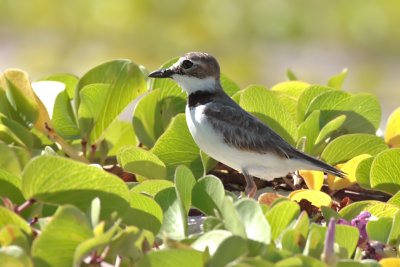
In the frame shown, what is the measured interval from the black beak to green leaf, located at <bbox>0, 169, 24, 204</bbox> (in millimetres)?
1007

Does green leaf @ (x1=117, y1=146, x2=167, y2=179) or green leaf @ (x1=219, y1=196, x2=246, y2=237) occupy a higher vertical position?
green leaf @ (x1=219, y1=196, x2=246, y2=237)

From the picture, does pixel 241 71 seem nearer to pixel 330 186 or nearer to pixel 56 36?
pixel 56 36

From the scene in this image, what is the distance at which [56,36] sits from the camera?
9.98 metres

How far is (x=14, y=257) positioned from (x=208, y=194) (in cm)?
52

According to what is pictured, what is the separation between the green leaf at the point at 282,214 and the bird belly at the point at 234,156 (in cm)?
77

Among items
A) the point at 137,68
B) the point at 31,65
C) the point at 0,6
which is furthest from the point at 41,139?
the point at 0,6

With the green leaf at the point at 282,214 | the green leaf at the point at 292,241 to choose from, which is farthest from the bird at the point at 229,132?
the green leaf at the point at 292,241

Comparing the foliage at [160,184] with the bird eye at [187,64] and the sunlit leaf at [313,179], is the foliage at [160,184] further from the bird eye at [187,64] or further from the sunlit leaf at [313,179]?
the bird eye at [187,64]

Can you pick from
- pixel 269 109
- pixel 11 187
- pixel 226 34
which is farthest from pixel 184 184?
pixel 226 34

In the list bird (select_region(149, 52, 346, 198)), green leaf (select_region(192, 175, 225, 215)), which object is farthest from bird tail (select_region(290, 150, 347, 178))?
green leaf (select_region(192, 175, 225, 215))

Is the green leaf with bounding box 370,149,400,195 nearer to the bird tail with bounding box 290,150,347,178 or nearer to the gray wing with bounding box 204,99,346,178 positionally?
the bird tail with bounding box 290,150,347,178

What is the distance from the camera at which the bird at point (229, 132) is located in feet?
9.11

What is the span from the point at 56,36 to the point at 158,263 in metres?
8.48

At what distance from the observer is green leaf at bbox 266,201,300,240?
6.30ft
